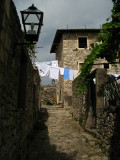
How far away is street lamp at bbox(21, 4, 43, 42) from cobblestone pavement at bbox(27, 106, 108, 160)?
3.39 meters

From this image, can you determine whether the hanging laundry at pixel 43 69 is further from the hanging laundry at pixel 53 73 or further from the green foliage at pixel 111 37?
the green foliage at pixel 111 37

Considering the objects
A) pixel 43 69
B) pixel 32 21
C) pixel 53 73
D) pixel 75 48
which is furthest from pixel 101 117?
pixel 75 48

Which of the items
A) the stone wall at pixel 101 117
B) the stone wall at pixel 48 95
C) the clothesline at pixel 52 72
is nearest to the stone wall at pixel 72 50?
the clothesline at pixel 52 72

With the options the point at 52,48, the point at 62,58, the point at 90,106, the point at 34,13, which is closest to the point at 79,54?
the point at 62,58

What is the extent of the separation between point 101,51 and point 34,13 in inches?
86.8

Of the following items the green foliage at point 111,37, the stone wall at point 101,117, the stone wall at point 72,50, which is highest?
the stone wall at point 72,50

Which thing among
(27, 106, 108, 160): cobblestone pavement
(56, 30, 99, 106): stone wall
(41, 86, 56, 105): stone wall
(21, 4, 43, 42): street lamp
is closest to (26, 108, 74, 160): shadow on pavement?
(27, 106, 108, 160): cobblestone pavement

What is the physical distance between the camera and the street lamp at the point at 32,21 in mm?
2920

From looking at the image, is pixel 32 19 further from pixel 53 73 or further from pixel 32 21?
pixel 53 73

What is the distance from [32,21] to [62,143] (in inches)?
178

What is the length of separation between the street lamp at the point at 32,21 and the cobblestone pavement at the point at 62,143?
339 cm

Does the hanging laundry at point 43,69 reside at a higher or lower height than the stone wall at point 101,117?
higher

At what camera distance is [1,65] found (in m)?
2.25

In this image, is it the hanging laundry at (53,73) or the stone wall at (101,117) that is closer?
the stone wall at (101,117)
